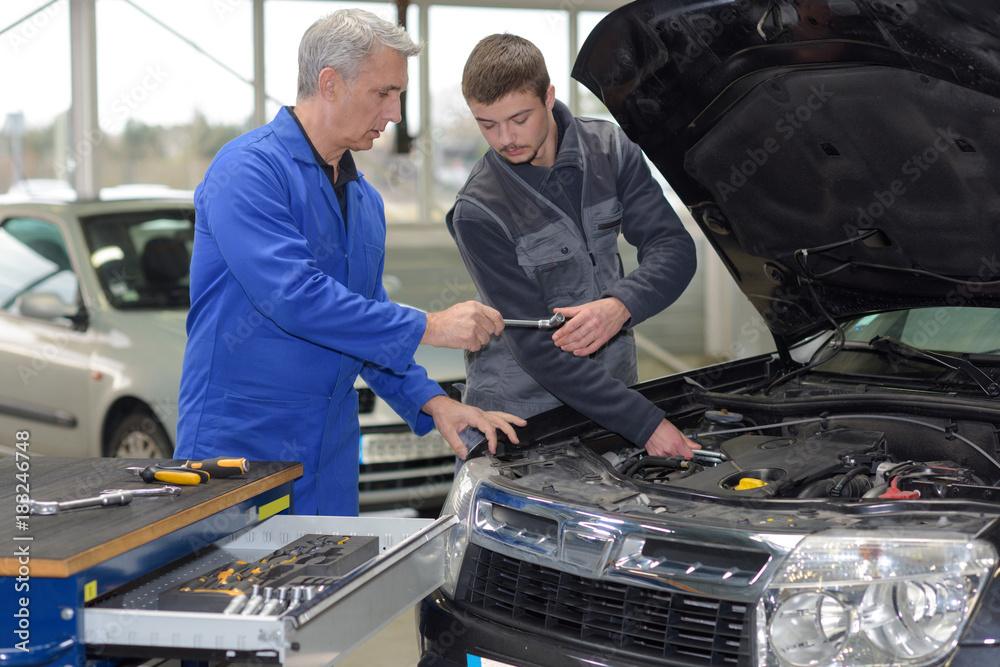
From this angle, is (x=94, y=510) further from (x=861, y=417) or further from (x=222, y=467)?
(x=861, y=417)

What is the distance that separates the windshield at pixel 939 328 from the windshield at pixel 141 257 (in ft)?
9.81

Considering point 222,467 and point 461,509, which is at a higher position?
point 222,467

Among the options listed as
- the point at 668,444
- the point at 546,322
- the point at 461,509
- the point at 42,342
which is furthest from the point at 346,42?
the point at 42,342

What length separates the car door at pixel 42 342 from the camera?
4.17m

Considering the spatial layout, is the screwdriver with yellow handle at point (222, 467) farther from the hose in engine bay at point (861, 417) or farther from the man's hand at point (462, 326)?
the hose in engine bay at point (861, 417)

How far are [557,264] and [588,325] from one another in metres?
0.25

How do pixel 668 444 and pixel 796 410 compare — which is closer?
pixel 668 444

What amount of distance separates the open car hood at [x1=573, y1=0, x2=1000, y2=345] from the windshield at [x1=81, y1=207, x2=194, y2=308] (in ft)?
9.17

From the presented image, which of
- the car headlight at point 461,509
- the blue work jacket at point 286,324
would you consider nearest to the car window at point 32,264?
the blue work jacket at point 286,324

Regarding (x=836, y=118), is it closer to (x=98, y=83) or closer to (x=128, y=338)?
(x=128, y=338)

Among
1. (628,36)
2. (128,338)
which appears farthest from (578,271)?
(128,338)

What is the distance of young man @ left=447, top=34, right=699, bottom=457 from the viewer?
2.09 m

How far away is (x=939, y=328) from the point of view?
2.34 m

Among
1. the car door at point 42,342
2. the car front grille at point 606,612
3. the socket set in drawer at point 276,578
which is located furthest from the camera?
the car door at point 42,342
